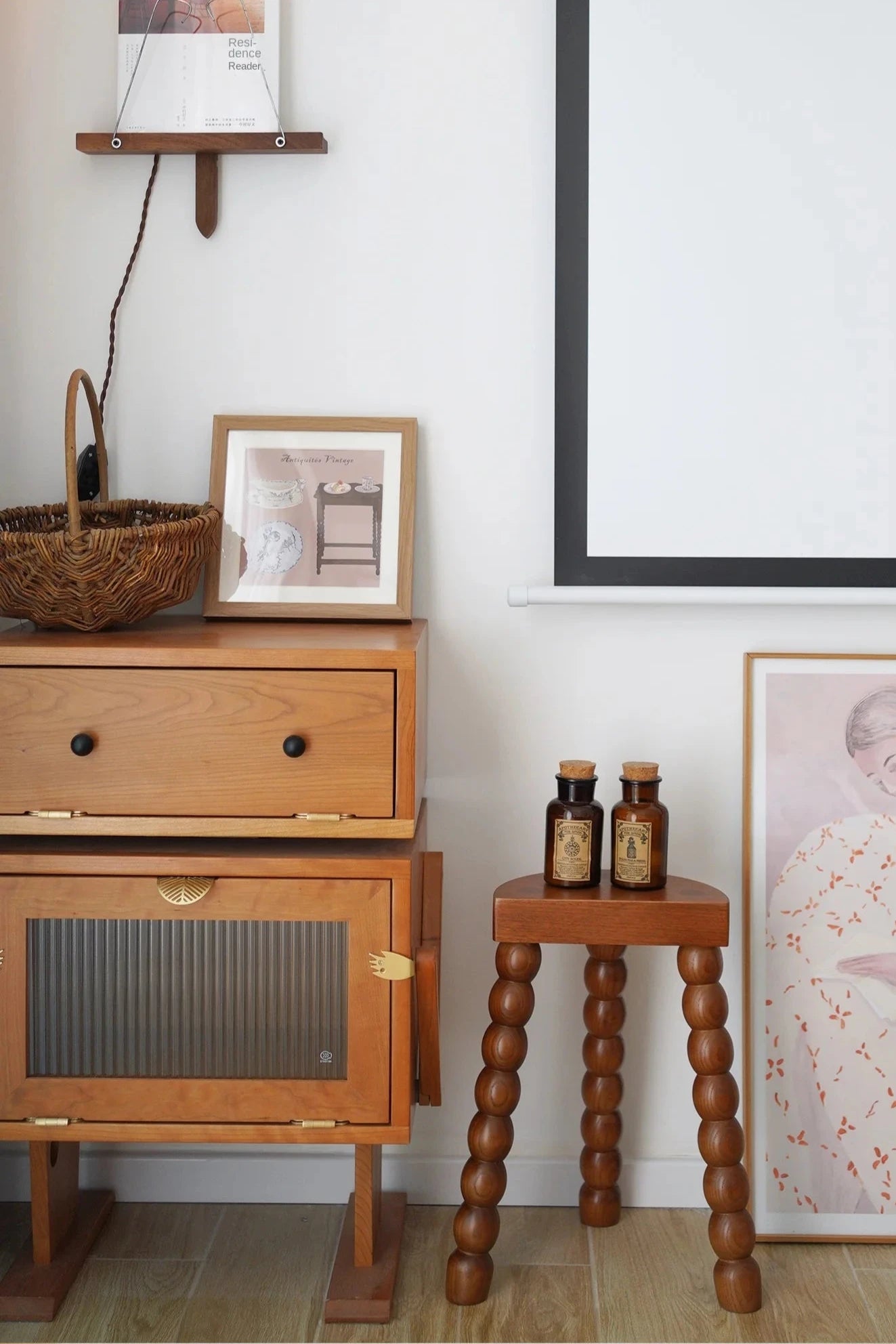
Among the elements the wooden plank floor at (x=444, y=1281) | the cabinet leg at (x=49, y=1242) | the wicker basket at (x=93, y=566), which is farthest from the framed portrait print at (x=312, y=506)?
the wooden plank floor at (x=444, y=1281)

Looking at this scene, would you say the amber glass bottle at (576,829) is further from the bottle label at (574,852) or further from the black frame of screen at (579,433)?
the black frame of screen at (579,433)

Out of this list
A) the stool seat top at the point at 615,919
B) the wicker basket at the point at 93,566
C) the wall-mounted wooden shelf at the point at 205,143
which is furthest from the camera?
the wall-mounted wooden shelf at the point at 205,143

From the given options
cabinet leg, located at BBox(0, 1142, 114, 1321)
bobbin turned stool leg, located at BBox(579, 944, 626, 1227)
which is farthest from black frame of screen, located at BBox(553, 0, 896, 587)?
cabinet leg, located at BBox(0, 1142, 114, 1321)

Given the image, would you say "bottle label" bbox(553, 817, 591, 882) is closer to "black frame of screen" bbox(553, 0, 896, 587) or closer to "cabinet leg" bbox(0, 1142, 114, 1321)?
"black frame of screen" bbox(553, 0, 896, 587)

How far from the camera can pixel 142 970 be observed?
1451 mm

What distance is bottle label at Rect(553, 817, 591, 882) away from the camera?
159cm

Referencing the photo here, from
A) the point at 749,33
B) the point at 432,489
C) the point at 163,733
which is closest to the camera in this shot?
the point at 163,733

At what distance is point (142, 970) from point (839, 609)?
3.74ft

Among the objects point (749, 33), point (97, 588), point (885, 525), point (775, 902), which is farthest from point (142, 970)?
point (749, 33)

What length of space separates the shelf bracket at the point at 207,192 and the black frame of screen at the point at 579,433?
1.66 feet

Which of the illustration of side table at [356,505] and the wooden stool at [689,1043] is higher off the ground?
the illustration of side table at [356,505]

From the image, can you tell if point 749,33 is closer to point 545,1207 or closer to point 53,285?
point 53,285

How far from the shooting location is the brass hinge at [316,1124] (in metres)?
1.46

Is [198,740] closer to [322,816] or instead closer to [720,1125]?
[322,816]
